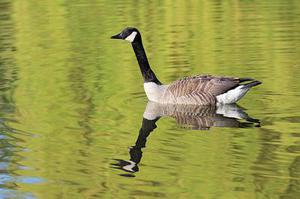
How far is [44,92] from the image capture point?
1838cm

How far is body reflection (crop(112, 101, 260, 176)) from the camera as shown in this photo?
48.0 ft

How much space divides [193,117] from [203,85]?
3.98 feet

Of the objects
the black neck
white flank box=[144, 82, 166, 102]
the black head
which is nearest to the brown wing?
white flank box=[144, 82, 166, 102]

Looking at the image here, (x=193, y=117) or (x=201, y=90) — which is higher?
(x=201, y=90)

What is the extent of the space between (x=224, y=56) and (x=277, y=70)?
91.8 inches

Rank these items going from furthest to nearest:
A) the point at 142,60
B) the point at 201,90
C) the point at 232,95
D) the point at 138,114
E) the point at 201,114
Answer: the point at 142,60 < the point at 201,90 < the point at 232,95 < the point at 138,114 < the point at 201,114

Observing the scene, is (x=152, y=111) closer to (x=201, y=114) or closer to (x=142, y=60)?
(x=201, y=114)

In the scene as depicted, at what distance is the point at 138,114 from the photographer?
16.3 metres

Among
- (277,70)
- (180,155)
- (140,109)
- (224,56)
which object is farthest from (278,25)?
(180,155)

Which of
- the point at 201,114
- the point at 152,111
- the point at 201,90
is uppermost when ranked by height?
the point at 201,90

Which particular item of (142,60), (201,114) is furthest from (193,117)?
(142,60)

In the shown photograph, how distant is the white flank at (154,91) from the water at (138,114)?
32 cm

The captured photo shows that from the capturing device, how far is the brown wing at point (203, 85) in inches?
656

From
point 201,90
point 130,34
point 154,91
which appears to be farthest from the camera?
point 130,34
